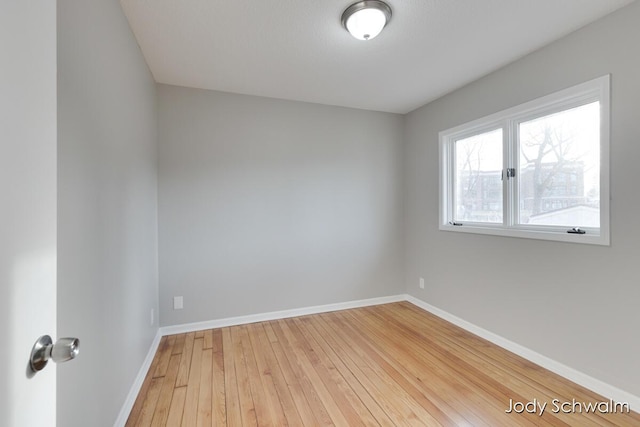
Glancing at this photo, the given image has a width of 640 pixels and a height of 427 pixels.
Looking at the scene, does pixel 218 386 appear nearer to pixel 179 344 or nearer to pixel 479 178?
pixel 179 344

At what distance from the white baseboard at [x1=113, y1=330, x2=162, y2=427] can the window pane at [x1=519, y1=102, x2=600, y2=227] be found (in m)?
3.21

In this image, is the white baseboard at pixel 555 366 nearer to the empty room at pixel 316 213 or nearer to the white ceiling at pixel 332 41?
the empty room at pixel 316 213

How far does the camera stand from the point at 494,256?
103 inches

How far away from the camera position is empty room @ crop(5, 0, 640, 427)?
3.48 ft

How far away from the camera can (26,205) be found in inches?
22.6

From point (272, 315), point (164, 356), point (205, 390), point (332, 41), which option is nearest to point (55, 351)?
point (205, 390)

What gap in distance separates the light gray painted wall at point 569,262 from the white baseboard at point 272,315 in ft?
2.68

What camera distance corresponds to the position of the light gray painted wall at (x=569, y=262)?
1.76m

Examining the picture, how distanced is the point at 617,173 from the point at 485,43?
1.27 metres

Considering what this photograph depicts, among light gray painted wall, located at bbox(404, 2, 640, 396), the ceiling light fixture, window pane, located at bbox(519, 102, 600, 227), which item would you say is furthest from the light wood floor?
the ceiling light fixture

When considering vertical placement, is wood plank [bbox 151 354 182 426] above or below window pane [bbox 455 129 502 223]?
below

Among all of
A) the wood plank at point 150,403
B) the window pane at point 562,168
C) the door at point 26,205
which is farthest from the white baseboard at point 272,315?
the door at point 26,205

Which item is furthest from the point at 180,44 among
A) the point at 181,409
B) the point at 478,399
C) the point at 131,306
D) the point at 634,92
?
the point at 478,399

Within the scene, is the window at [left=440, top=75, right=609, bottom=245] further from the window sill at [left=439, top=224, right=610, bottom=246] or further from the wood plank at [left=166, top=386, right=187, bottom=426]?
the wood plank at [left=166, top=386, right=187, bottom=426]
